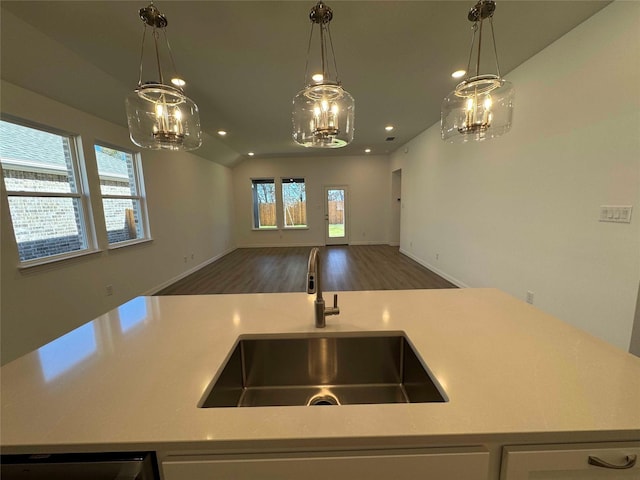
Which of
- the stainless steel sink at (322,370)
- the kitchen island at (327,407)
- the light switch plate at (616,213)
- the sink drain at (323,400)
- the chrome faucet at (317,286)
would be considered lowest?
the sink drain at (323,400)

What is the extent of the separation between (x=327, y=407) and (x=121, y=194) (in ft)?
13.7

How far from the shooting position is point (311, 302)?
1321mm

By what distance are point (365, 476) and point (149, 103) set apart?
80.7 inches

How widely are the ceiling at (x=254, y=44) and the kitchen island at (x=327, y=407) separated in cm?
219

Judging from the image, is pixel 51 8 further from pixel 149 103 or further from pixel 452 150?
pixel 452 150

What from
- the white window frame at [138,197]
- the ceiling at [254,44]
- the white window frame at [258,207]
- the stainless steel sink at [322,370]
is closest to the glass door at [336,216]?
the white window frame at [258,207]

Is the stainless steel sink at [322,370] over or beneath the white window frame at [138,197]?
beneath

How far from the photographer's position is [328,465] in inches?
22.6

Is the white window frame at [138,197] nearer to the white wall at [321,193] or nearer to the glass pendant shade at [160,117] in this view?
the glass pendant shade at [160,117]

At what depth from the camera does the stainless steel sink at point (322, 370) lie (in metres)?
1.03

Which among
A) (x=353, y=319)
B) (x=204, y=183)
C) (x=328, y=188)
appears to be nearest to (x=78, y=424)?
(x=353, y=319)

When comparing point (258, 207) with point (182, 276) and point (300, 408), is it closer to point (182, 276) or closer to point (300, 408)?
point (182, 276)

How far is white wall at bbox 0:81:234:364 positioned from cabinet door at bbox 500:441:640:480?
3.43m

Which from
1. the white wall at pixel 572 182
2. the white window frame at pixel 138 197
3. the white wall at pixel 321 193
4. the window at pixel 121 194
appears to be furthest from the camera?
the white wall at pixel 321 193
